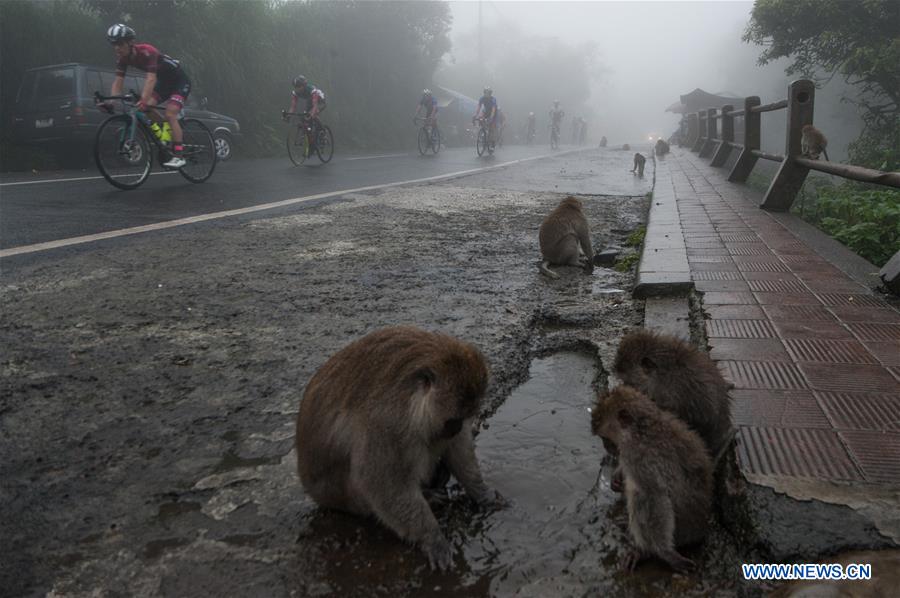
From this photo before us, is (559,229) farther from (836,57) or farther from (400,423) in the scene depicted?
(836,57)

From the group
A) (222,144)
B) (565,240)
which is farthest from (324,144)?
(565,240)

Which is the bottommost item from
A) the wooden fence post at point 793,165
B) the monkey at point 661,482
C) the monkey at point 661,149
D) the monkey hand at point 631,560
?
the monkey at point 661,149

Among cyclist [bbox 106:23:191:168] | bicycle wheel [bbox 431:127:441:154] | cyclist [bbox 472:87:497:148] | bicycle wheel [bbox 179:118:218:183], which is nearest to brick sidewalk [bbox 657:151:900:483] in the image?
cyclist [bbox 106:23:191:168]

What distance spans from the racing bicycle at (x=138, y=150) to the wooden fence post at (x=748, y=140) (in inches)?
311

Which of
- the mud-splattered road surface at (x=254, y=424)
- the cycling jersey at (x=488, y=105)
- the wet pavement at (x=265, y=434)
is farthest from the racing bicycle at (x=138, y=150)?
the cycling jersey at (x=488, y=105)

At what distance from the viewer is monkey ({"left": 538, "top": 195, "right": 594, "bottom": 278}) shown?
5102 mm

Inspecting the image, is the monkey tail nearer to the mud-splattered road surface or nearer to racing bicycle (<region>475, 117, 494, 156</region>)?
the mud-splattered road surface

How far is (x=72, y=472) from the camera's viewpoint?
2158mm

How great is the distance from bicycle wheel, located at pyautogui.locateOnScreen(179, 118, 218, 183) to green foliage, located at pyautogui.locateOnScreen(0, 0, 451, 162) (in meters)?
6.69

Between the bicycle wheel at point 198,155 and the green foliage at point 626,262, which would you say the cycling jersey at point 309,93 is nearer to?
the bicycle wheel at point 198,155

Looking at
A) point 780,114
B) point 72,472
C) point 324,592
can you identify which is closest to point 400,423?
point 324,592

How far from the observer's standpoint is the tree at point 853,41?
18562 millimetres

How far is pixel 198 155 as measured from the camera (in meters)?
10.1

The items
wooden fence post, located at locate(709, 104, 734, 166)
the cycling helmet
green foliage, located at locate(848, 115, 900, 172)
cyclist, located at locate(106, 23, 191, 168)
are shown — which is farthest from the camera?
green foliage, located at locate(848, 115, 900, 172)
